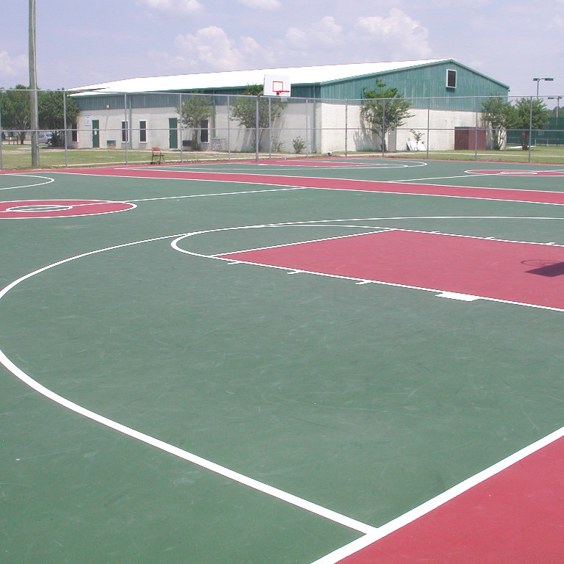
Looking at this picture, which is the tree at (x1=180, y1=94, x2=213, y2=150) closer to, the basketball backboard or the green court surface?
the basketball backboard

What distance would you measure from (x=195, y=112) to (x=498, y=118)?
2033cm

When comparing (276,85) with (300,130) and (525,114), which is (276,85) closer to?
(300,130)

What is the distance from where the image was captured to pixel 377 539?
402cm

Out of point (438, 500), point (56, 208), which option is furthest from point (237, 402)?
point (56, 208)

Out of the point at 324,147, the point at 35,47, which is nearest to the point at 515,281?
the point at 35,47

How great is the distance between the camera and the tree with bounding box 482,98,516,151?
2282 inches

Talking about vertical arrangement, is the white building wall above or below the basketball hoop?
below

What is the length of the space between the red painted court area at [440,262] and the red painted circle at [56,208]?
22.3 feet

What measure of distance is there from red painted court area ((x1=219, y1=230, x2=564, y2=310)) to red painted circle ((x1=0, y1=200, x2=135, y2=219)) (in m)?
6.81

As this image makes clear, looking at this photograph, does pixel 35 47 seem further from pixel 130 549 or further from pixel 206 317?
pixel 130 549

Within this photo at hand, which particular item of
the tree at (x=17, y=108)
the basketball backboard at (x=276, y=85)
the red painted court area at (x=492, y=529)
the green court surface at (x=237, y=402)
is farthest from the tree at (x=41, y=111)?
the red painted court area at (x=492, y=529)

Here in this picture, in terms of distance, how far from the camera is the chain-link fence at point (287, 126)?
2115 inches

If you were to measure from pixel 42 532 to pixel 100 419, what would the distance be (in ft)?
5.19

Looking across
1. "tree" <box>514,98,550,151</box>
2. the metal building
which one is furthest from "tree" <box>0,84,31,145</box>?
"tree" <box>514,98,550,151</box>
